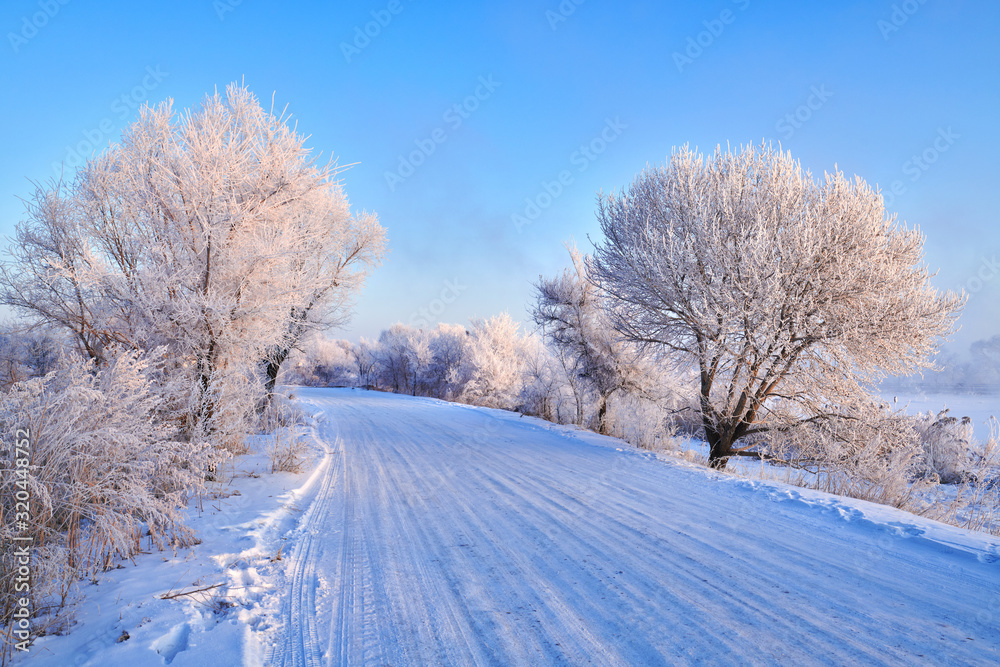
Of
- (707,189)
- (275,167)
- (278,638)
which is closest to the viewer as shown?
(278,638)

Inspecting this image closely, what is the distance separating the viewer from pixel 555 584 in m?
3.15

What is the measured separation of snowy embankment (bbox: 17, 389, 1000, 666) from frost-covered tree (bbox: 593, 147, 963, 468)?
12.0 ft

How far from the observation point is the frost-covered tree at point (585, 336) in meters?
14.4

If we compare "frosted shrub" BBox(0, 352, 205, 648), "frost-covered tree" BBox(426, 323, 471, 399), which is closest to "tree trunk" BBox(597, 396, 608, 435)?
"frosted shrub" BBox(0, 352, 205, 648)

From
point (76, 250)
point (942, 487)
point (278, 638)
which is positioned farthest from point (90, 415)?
point (942, 487)

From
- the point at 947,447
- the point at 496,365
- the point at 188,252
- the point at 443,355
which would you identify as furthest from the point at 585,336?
the point at 443,355

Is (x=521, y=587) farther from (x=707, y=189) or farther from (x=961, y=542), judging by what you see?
(x=707, y=189)

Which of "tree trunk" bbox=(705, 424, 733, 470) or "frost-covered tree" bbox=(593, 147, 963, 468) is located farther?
"tree trunk" bbox=(705, 424, 733, 470)

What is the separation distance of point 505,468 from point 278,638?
4.74 meters

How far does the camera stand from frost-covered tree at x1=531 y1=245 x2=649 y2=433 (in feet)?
47.4

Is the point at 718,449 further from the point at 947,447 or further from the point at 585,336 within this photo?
the point at 947,447

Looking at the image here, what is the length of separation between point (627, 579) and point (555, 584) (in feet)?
1.81

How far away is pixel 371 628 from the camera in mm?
2643

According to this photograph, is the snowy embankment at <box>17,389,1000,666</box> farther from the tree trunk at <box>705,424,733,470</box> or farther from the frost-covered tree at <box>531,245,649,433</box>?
the frost-covered tree at <box>531,245,649,433</box>
